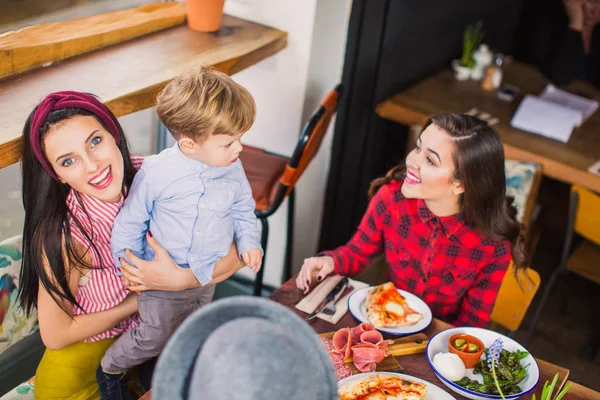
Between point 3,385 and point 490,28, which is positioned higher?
point 490,28

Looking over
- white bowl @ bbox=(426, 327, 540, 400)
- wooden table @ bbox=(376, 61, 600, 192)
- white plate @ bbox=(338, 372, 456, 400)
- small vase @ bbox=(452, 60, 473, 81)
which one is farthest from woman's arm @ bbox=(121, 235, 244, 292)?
small vase @ bbox=(452, 60, 473, 81)

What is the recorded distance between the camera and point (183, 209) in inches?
60.8

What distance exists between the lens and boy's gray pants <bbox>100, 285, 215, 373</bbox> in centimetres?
161

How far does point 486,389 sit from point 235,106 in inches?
31.9

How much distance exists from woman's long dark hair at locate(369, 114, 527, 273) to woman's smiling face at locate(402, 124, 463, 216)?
2cm

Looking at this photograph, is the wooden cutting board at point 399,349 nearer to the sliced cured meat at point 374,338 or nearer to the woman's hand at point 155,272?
the sliced cured meat at point 374,338

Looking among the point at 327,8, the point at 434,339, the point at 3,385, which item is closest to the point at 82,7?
the point at 327,8

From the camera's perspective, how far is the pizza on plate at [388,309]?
1610mm

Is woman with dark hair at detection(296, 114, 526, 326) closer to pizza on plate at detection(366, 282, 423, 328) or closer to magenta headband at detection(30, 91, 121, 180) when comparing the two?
pizza on plate at detection(366, 282, 423, 328)

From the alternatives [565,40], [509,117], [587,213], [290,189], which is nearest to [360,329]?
[290,189]

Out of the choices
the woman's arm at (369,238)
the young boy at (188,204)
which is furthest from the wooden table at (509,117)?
the young boy at (188,204)

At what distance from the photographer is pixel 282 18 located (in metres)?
2.64

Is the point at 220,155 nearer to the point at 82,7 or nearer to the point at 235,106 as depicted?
the point at 235,106

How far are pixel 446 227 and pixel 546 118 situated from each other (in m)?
1.46
